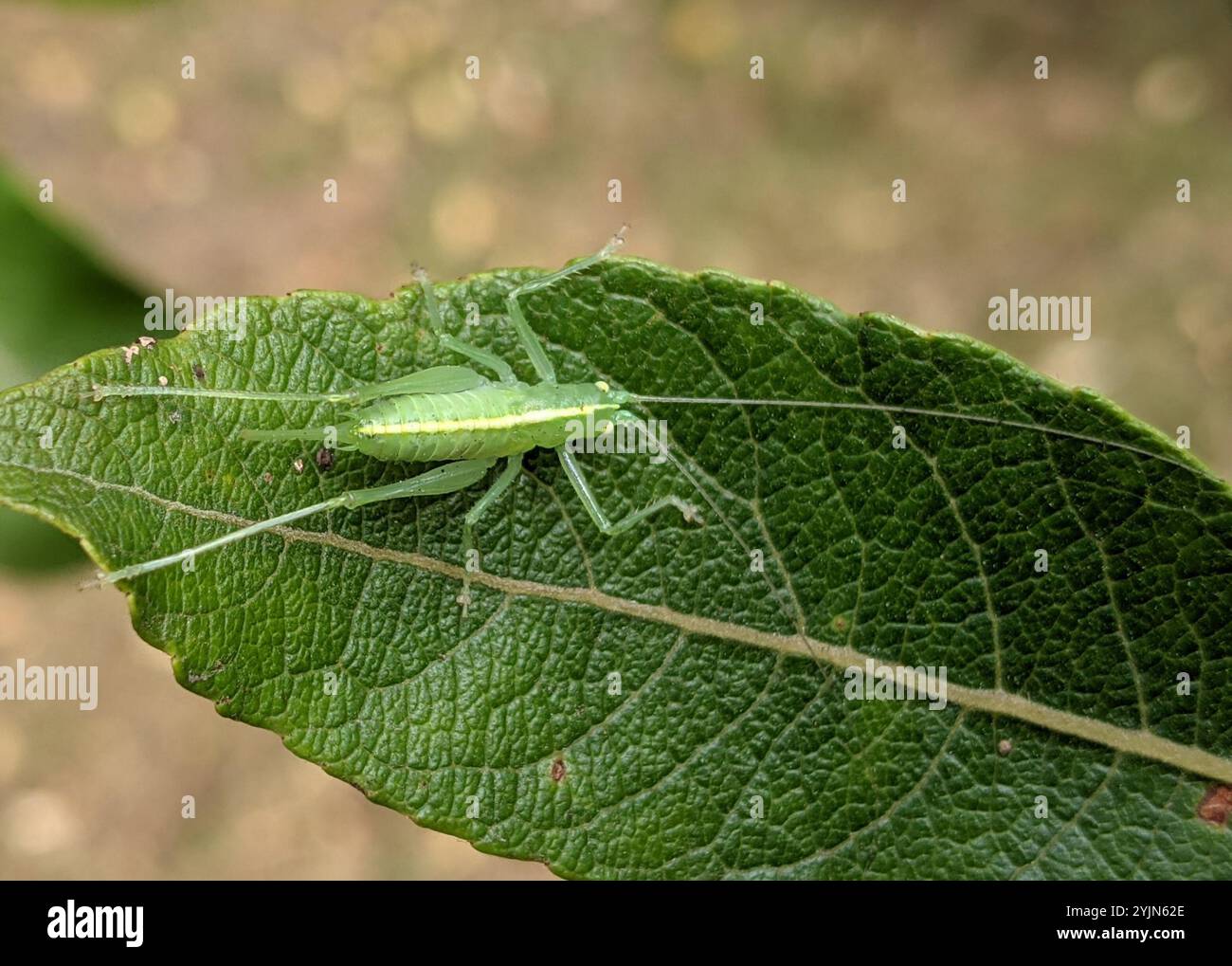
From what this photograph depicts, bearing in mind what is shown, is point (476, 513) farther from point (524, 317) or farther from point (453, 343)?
point (524, 317)

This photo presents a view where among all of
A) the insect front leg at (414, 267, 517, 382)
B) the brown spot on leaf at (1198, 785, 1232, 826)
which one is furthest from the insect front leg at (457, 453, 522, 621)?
the brown spot on leaf at (1198, 785, 1232, 826)

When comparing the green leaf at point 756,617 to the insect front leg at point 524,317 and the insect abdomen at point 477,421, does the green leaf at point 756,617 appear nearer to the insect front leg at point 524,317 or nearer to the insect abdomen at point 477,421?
the insect front leg at point 524,317

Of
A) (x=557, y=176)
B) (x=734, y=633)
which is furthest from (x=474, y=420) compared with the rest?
(x=557, y=176)

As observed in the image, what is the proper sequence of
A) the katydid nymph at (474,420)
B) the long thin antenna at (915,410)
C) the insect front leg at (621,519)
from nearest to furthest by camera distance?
the long thin antenna at (915,410) < the katydid nymph at (474,420) < the insect front leg at (621,519)

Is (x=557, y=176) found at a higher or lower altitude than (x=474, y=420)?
higher

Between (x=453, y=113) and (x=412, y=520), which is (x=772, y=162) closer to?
(x=453, y=113)

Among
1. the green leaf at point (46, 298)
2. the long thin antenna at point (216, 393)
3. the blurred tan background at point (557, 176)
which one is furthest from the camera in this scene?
the blurred tan background at point (557, 176)

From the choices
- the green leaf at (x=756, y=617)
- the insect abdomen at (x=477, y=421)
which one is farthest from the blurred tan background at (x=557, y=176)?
the green leaf at (x=756, y=617)
